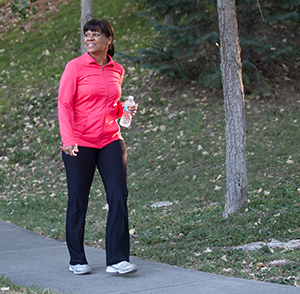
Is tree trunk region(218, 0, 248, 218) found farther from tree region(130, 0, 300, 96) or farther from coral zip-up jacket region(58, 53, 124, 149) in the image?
tree region(130, 0, 300, 96)

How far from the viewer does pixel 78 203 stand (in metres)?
3.57

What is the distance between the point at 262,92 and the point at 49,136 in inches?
195

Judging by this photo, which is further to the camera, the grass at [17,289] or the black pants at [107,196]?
the black pants at [107,196]

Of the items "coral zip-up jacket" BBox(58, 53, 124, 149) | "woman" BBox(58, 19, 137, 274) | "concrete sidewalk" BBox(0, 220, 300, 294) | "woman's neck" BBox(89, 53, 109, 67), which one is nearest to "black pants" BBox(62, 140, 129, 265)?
"woman" BBox(58, 19, 137, 274)

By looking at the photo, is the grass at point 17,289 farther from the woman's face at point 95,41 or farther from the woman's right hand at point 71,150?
the woman's face at point 95,41

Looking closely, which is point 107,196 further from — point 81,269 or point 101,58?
point 101,58

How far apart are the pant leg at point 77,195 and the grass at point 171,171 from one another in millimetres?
986

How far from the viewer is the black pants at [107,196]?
138 inches

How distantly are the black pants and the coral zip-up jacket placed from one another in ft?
0.35

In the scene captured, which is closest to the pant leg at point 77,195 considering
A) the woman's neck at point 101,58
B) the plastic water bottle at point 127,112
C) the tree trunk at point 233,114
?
the plastic water bottle at point 127,112

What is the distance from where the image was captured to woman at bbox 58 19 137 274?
351cm

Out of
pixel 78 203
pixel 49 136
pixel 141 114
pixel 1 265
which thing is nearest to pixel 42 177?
pixel 49 136

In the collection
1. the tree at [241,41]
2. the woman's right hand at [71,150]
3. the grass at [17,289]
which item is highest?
the tree at [241,41]

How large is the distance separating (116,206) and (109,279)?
0.59 meters
